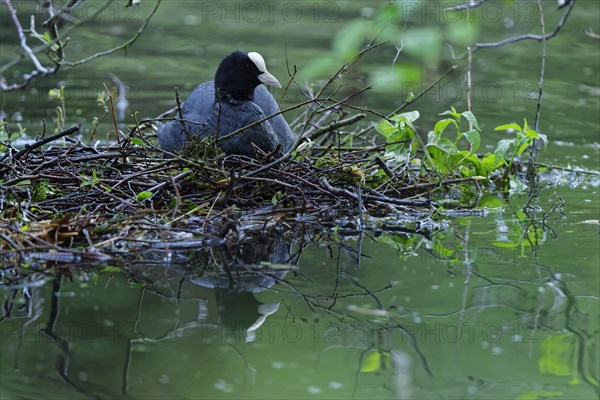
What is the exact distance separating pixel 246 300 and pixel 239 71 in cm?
210

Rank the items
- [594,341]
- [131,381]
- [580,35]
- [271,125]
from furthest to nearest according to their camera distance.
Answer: [580,35] < [271,125] < [594,341] < [131,381]

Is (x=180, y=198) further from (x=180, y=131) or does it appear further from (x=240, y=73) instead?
(x=240, y=73)

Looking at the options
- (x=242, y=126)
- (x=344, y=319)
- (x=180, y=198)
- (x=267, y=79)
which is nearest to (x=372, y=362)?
(x=344, y=319)

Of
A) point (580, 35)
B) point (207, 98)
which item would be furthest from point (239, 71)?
point (580, 35)

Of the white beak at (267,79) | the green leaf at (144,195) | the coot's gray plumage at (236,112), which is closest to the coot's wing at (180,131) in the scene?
the coot's gray plumage at (236,112)

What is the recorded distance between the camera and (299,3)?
13594 millimetres

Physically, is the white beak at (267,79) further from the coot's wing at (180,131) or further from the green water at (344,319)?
the green water at (344,319)

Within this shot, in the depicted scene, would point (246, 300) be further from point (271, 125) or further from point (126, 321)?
point (271, 125)

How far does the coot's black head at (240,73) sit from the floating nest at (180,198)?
51 centimetres

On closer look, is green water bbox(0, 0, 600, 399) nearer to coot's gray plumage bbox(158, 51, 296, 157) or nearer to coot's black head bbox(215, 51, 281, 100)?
coot's gray plumage bbox(158, 51, 296, 157)

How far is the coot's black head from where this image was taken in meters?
5.91

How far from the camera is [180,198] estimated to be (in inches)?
195

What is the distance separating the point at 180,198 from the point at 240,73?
1.24m

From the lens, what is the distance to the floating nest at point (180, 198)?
4656 millimetres
